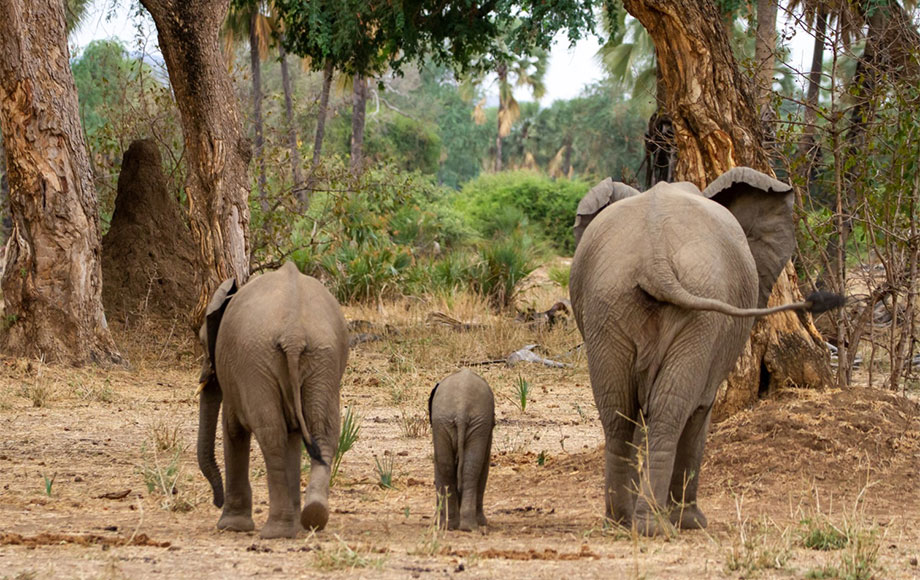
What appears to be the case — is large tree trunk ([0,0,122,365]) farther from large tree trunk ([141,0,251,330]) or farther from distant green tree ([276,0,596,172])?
distant green tree ([276,0,596,172])

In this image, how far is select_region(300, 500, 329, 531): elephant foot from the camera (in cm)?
472

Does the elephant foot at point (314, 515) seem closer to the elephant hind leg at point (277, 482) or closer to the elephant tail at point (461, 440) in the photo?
the elephant hind leg at point (277, 482)

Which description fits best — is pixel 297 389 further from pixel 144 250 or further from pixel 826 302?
pixel 144 250

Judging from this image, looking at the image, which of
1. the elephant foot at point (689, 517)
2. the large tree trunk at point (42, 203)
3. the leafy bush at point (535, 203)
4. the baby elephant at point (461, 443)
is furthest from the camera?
the leafy bush at point (535, 203)

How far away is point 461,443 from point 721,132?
324 centimetres

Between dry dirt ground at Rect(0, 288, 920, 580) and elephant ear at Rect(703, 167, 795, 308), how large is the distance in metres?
1.11

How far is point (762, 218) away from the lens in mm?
5438

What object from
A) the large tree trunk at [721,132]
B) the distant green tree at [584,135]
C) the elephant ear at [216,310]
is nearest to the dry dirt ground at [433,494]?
the large tree trunk at [721,132]

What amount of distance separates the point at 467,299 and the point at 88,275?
5982mm

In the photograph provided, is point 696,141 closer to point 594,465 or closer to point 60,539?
point 594,465

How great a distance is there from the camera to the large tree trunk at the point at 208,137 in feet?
37.2

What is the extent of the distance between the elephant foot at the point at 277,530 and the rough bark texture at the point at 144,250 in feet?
28.7

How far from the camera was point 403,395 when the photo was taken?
1121cm

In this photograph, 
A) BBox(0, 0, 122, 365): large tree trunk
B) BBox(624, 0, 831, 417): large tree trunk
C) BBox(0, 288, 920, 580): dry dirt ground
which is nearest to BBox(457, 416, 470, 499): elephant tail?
BBox(0, 288, 920, 580): dry dirt ground
